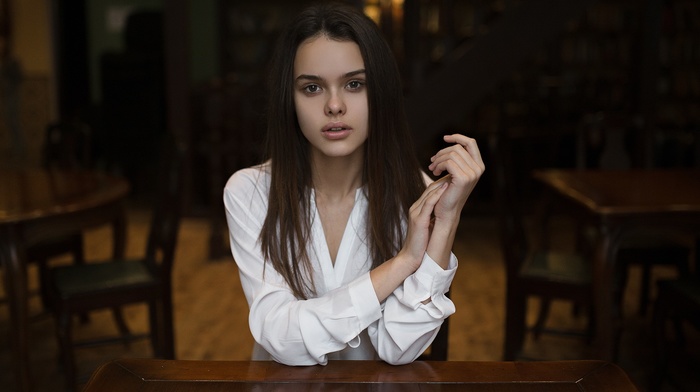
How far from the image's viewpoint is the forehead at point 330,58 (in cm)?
143

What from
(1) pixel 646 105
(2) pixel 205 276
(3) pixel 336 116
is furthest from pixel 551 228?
(3) pixel 336 116

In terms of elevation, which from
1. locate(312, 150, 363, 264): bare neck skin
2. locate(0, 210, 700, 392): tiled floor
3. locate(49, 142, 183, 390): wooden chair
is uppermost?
locate(312, 150, 363, 264): bare neck skin

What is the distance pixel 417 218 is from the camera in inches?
53.1

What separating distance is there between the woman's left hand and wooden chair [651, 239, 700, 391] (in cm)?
150

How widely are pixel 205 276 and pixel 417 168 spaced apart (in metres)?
3.12

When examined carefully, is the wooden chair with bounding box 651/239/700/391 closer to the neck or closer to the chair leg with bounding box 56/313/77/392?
the neck

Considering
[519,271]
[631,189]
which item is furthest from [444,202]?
[631,189]

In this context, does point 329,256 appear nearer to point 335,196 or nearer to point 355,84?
point 335,196

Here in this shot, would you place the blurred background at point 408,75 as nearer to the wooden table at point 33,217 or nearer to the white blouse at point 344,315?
the wooden table at point 33,217

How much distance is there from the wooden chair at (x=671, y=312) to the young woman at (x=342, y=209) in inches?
53.4

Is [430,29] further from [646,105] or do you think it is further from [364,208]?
[364,208]

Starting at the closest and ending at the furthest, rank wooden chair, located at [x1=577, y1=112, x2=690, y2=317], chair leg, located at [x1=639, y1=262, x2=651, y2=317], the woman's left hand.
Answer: the woman's left hand → wooden chair, located at [x1=577, y1=112, x2=690, y2=317] → chair leg, located at [x1=639, y1=262, x2=651, y2=317]

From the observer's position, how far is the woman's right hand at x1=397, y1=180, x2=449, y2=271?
1.34 metres

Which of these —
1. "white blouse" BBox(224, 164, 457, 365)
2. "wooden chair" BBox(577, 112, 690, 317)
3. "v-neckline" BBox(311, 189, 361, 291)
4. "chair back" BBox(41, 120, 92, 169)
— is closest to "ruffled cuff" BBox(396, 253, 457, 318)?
"white blouse" BBox(224, 164, 457, 365)
